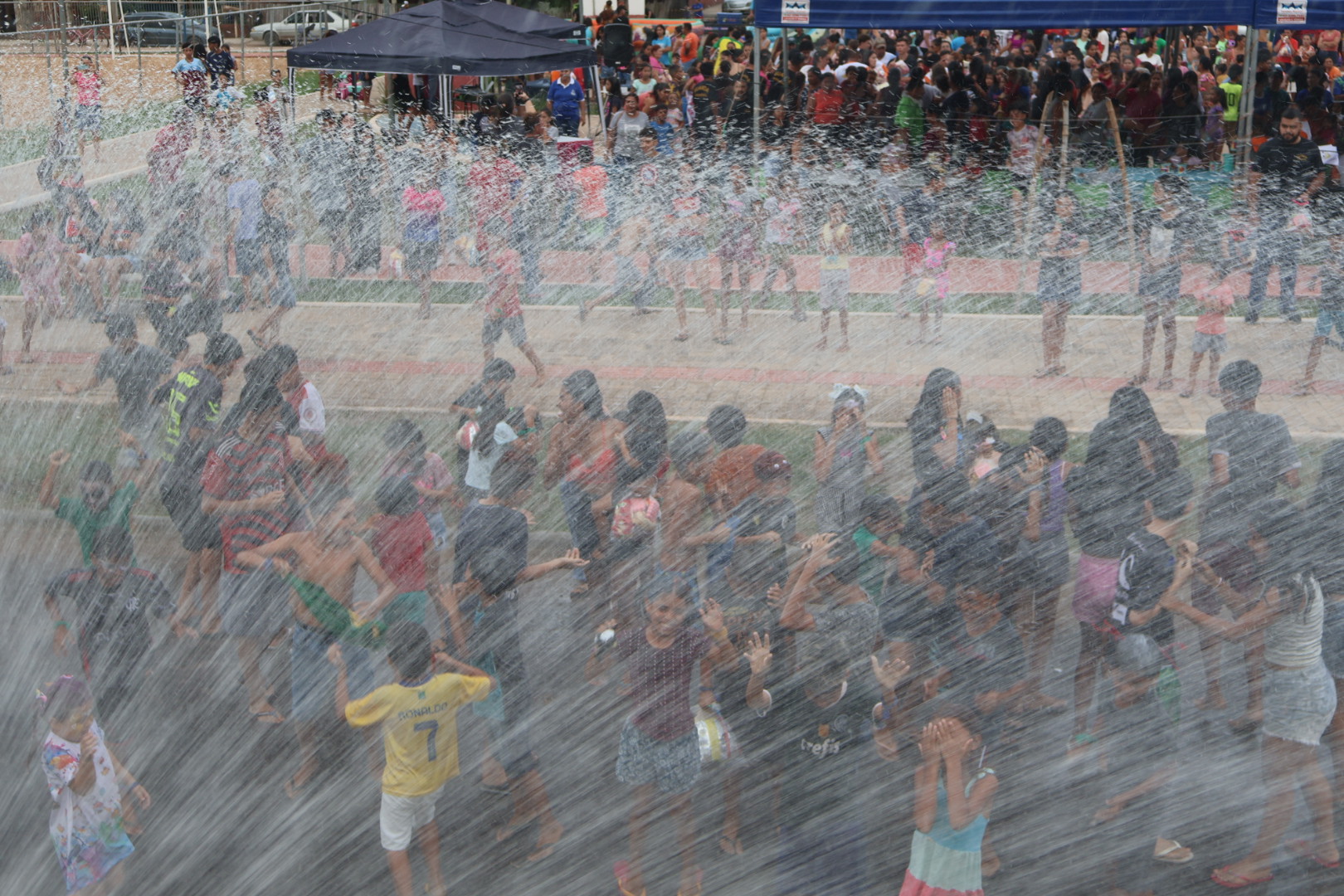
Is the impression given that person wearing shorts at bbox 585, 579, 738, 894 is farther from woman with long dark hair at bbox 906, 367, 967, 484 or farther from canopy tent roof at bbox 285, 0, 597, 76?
canopy tent roof at bbox 285, 0, 597, 76

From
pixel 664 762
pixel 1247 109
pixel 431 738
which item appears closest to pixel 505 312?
pixel 431 738

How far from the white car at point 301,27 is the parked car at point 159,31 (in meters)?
1.13

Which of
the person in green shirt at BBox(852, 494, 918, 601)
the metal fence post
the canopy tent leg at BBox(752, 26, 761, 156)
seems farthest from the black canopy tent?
the person in green shirt at BBox(852, 494, 918, 601)

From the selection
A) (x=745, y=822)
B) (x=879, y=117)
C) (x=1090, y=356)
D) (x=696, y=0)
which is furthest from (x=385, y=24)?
(x=696, y=0)

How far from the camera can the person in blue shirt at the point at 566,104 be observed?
765 inches

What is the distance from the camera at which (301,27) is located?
2783 cm

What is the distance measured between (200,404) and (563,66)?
10441 mm

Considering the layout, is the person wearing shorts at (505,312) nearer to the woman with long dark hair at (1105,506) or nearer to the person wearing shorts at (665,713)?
the woman with long dark hair at (1105,506)

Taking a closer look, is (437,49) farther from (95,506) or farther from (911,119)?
(95,506)

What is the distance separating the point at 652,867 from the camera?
4.80 m

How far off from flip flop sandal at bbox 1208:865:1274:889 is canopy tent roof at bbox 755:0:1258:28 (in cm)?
1104

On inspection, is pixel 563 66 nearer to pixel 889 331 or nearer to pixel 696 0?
pixel 889 331

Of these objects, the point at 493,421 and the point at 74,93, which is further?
the point at 74,93

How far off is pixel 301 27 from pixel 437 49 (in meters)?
13.8
